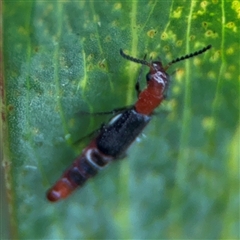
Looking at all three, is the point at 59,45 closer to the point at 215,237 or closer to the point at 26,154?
the point at 26,154

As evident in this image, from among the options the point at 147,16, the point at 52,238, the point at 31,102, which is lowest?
the point at 52,238

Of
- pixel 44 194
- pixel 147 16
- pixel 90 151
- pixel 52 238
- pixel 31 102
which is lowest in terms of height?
pixel 52 238

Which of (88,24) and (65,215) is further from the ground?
(88,24)

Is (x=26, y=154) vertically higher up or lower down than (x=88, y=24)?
lower down

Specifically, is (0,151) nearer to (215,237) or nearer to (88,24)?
(88,24)

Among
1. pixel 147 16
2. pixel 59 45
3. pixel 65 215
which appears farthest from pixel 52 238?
pixel 147 16

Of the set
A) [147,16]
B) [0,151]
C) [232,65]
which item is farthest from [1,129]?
[232,65]
